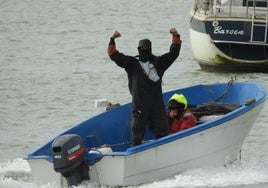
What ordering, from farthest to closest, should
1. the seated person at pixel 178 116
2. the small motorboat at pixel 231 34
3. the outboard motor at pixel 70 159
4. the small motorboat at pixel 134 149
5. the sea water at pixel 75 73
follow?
the small motorboat at pixel 231 34
the sea water at pixel 75 73
the seated person at pixel 178 116
the small motorboat at pixel 134 149
the outboard motor at pixel 70 159

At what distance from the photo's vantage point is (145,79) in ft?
45.3

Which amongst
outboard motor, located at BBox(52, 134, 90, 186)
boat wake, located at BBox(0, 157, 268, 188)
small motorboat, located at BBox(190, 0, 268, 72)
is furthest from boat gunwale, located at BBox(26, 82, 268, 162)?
small motorboat, located at BBox(190, 0, 268, 72)

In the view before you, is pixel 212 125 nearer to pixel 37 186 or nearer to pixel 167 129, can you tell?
pixel 167 129

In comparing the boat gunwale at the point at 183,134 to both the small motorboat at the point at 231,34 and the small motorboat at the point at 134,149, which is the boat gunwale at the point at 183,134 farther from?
the small motorboat at the point at 231,34

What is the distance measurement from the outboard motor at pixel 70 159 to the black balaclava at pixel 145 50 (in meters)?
1.37

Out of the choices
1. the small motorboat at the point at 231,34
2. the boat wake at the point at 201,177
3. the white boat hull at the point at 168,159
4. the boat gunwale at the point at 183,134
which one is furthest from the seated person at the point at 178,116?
the small motorboat at the point at 231,34

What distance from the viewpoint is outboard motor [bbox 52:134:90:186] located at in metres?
12.9

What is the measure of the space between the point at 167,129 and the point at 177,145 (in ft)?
1.43

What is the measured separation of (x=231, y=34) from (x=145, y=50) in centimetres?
1042

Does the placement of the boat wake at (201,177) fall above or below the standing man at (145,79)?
below

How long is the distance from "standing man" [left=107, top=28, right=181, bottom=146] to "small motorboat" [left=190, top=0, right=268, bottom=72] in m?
10.0

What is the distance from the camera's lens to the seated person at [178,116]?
567 inches

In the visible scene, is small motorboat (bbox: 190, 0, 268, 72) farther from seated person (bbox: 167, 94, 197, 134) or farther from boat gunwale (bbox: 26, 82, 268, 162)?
seated person (bbox: 167, 94, 197, 134)

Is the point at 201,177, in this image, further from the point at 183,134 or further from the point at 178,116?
the point at 178,116
